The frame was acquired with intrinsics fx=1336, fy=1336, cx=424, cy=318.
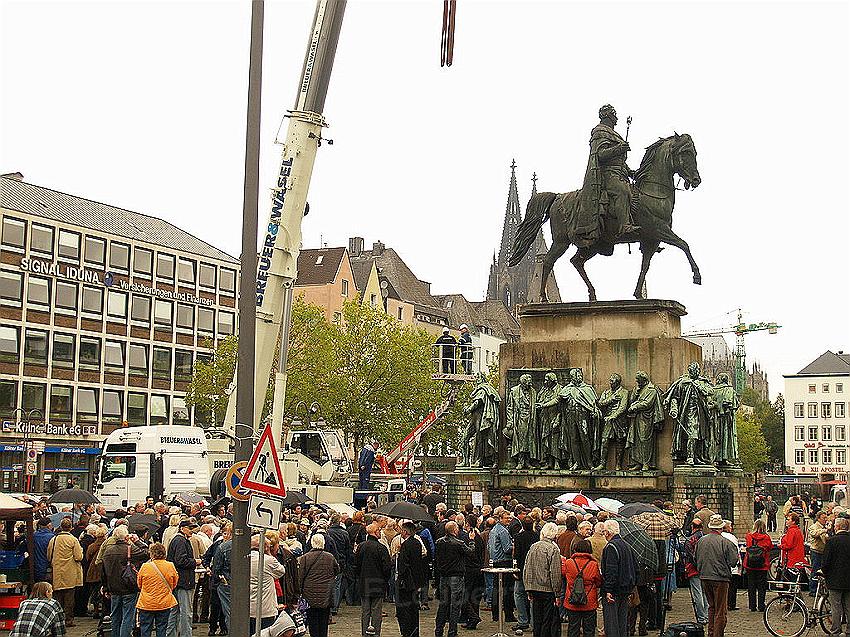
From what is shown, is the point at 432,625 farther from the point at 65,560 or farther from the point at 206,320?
the point at 206,320

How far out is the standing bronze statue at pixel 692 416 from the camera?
29438 millimetres

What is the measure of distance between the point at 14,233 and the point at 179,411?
1531 cm

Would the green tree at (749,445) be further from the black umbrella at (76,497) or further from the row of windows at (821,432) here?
the black umbrella at (76,497)

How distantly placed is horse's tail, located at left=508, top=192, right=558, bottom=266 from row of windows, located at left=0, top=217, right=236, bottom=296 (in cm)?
3716

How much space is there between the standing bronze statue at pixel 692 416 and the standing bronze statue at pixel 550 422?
257cm

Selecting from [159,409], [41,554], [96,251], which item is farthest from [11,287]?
[41,554]

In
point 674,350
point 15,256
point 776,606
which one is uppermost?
point 15,256

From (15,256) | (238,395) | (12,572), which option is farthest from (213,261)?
(238,395)

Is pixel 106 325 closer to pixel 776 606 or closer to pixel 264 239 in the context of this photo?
pixel 264 239

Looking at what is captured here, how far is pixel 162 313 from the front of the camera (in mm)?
73938

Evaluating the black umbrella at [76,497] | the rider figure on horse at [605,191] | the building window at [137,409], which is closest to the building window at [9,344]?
the building window at [137,409]

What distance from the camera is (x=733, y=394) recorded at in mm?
30359

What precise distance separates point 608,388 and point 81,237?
43.4 metres

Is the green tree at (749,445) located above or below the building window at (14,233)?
below
